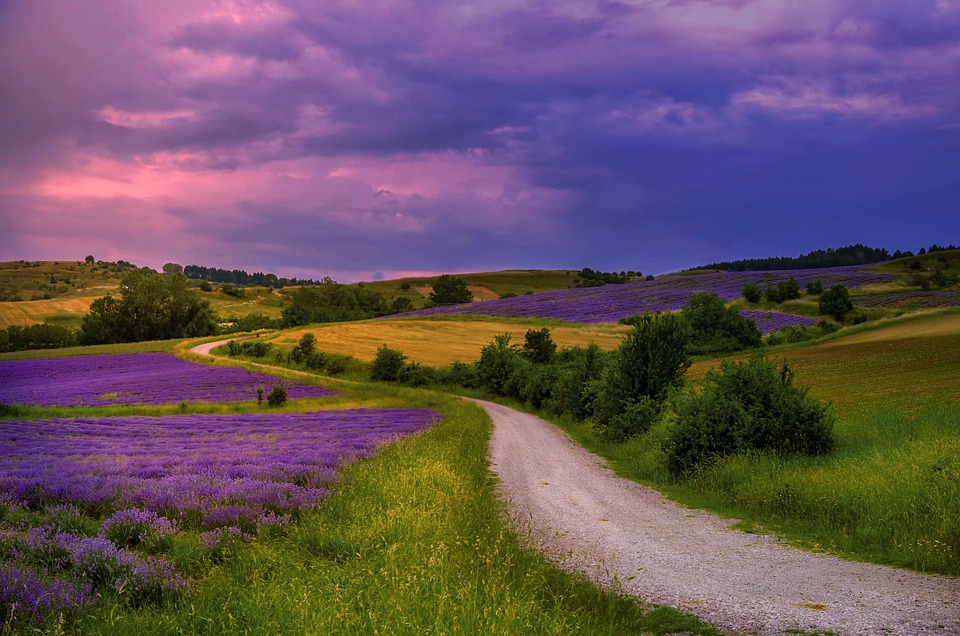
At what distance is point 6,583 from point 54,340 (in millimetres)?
99983

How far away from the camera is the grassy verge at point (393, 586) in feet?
17.0

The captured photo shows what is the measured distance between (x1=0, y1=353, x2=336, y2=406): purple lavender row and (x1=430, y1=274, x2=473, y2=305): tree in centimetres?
8469

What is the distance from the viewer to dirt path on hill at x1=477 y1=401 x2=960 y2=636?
22.3ft

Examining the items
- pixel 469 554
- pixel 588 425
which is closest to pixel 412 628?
pixel 469 554

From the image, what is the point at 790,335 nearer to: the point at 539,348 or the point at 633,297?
the point at 539,348

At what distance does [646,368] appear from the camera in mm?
26875

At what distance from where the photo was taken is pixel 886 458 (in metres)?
13.6

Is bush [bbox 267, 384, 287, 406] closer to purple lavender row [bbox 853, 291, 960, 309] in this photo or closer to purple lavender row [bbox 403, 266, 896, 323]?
purple lavender row [bbox 403, 266, 896, 323]

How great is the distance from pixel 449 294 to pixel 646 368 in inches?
4686

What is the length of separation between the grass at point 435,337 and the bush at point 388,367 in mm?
4378

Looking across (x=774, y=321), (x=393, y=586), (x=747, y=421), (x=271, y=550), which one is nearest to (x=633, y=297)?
(x=774, y=321)

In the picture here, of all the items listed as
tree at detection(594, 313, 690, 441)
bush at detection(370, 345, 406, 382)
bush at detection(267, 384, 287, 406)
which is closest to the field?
tree at detection(594, 313, 690, 441)

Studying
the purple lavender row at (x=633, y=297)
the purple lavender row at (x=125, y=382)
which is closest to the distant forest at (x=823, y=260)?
the purple lavender row at (x=633, y=297)

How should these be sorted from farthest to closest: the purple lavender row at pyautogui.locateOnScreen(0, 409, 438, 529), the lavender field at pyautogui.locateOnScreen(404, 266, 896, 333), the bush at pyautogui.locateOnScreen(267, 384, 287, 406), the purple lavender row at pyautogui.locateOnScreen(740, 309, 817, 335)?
the lavender field at pyautogui.locateOnScreen(404, 266, 896, 333) → the purple lavender row at pyautogui.locateOnScreen(740, 309, 817, 335) → the bush at pyautogui.locateOnScreen(267, 384, 287, 406) → the purple lavender row at pyautogui.locateOnScreen(0, 409, 438, 529)
